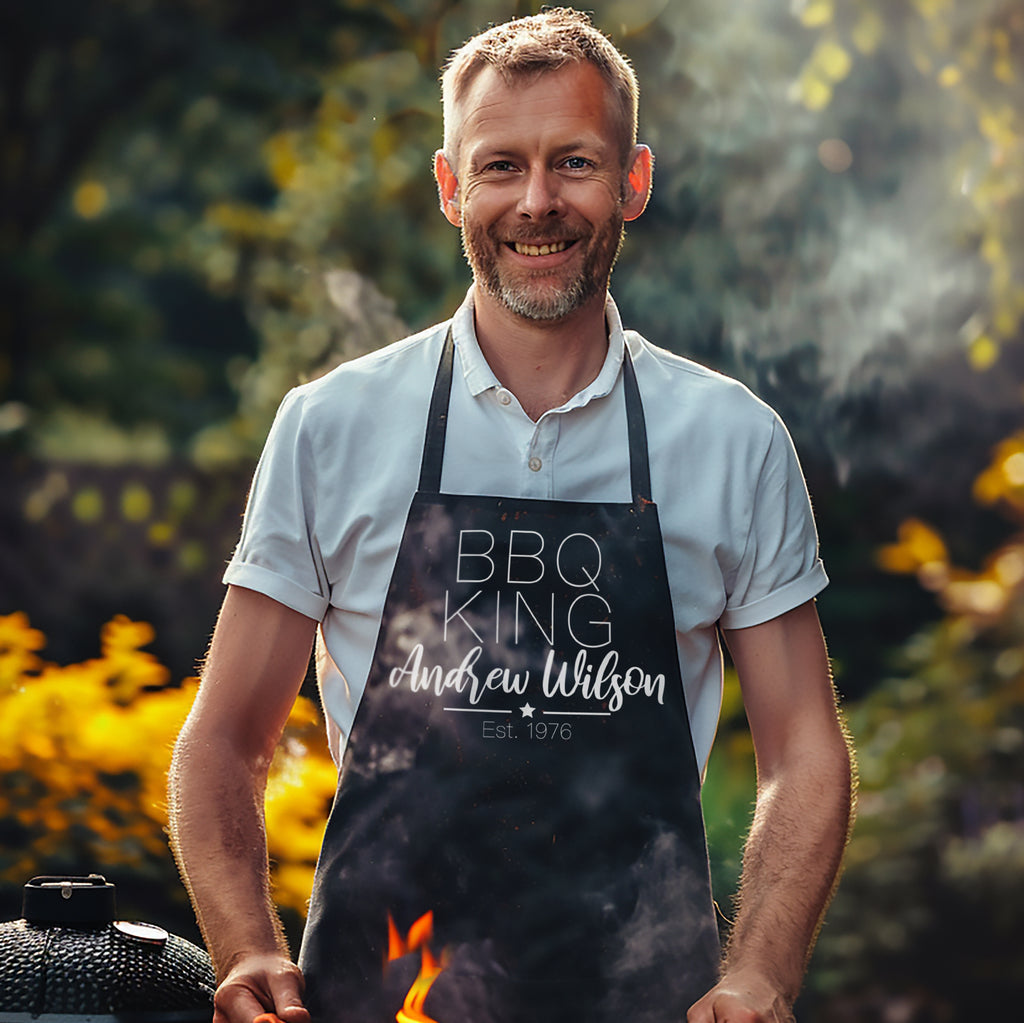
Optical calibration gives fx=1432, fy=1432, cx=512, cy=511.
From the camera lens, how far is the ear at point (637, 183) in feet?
7.52

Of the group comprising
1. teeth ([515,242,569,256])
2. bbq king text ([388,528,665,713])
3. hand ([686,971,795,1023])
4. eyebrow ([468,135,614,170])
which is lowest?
hand ([686,971,795,1023])

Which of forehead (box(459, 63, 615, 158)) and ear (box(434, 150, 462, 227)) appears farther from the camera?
ear (box(434, 150, 462, 227))

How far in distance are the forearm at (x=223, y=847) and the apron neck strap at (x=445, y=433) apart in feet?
1.64

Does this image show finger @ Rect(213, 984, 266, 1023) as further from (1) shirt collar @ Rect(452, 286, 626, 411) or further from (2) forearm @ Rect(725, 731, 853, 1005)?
(1) shirt collar @ Rect(452, 286, 626, 411)

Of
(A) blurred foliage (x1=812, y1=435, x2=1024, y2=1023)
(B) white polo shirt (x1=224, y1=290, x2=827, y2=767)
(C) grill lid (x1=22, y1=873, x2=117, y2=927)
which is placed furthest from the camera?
(A) blurred foliage (x1=812, y1=435, x2=1024, y2=1023)

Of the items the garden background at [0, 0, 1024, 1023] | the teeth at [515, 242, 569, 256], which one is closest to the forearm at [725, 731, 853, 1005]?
the teeth at [515, 242, 569, 256]

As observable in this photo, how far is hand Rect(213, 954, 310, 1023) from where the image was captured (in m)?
1.89

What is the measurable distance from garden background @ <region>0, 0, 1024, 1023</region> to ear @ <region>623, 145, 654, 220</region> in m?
1.75

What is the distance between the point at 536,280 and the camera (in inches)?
86.2

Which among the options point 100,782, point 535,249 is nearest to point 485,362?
point 535,249

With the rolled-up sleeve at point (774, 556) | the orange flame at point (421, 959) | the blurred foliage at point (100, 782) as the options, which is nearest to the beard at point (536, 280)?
the rolled-up sleeve at point (774, 556)

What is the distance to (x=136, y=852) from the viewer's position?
11.9 feet

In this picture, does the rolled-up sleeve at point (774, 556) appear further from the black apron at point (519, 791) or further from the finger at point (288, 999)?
the finger at point (288, 999)

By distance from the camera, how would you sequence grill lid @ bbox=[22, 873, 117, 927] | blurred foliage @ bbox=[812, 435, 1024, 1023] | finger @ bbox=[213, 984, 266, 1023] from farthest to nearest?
blurred foliage @ bbox=[812, 435, 1024, 1023]
grill lid @ bbox=[22, 873, 117, 927]
finger @ bbox=[213, 984, 266, 1023]
